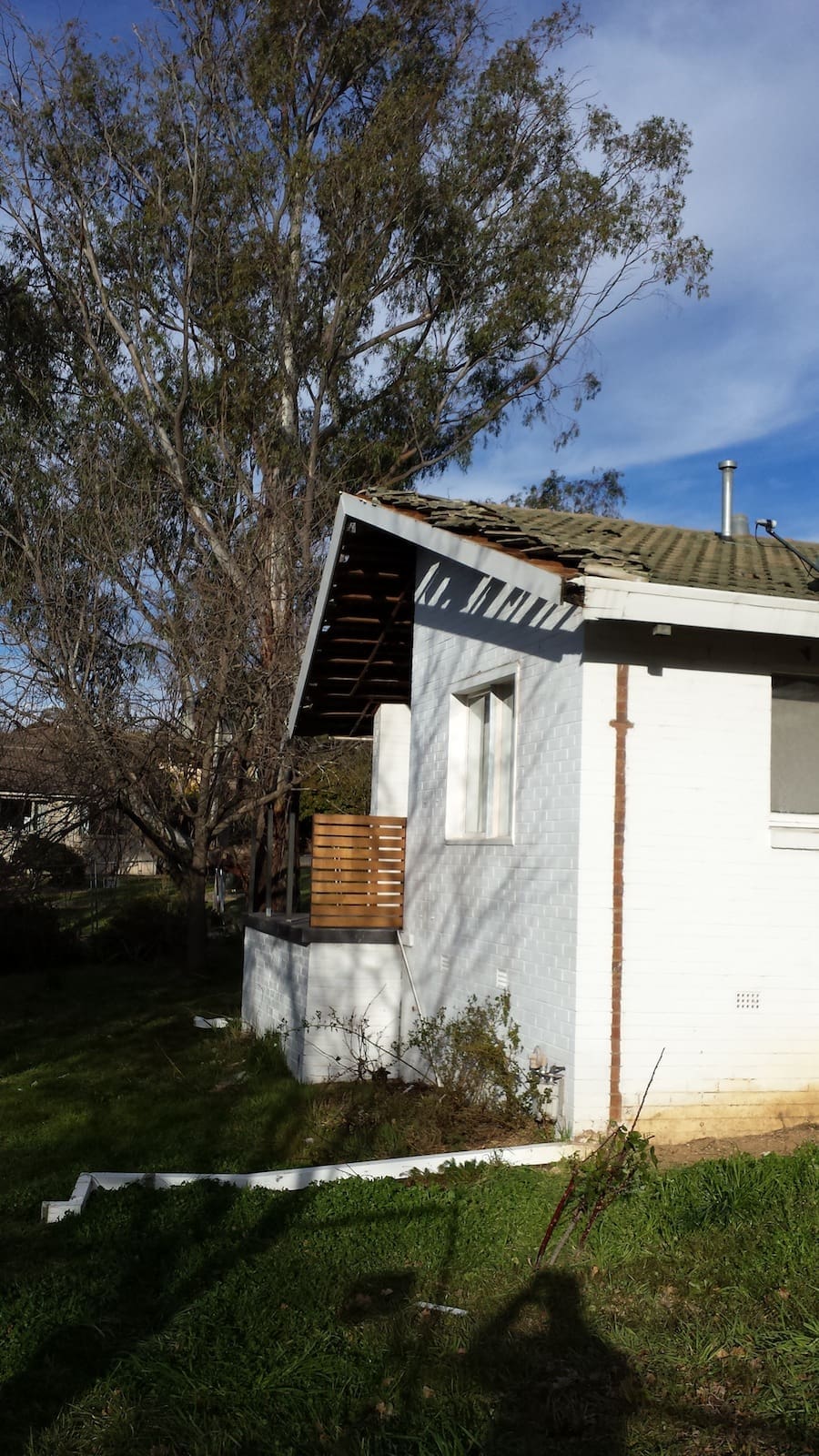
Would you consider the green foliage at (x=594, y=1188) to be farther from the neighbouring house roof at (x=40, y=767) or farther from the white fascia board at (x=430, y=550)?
the neighbouring house roof at (x=40, y=767)

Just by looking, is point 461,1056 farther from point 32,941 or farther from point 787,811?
point 32,941

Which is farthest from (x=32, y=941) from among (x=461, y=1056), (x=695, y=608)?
(x=695, y=608)

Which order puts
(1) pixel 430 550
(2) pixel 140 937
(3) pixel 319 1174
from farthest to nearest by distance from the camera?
(2) pixel 140 937
(1) pixel 430 550
(3) pixel 319 1174

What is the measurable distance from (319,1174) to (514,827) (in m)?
2.91

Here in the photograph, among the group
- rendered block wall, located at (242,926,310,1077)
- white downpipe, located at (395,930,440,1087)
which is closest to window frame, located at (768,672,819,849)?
white downpipe, located at (395,930,440,1087)

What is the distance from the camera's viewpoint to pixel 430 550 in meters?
9.75

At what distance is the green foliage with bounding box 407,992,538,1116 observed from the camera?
828 cm

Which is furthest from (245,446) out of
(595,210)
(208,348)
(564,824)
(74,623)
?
(564,824)

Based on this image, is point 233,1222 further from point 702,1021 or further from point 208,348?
point 208,348

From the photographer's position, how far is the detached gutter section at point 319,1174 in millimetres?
6828

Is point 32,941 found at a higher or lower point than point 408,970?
lower

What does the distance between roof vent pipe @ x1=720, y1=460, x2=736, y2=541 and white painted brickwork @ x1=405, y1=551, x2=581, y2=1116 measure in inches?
104

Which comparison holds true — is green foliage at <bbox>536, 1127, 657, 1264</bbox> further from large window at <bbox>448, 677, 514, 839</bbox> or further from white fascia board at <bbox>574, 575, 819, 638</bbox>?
large window at <bbox>448, 677, 514, 839</bbox>

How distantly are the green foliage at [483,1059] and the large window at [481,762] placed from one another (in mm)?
1380
